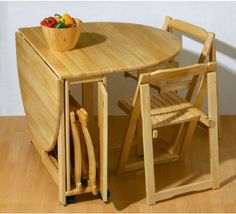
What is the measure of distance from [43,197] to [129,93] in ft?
3.44

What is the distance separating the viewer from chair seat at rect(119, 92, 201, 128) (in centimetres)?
255

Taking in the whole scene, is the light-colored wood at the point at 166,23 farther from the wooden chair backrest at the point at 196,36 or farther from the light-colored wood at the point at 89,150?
the light-colored wood at the point at 89,150

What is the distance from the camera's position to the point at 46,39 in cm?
258

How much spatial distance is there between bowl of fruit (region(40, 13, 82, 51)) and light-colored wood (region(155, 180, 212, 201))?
84 centimetres

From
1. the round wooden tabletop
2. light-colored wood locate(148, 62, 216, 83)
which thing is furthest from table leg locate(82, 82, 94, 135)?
light-colored wood locate(148, 62, 216, 83)

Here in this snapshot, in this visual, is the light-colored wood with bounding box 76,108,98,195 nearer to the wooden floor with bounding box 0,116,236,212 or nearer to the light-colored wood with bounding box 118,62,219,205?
the wooden floor with bounding box 0,116,236,212

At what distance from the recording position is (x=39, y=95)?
2.61m

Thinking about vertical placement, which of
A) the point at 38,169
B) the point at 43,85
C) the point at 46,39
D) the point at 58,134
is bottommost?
the point at 38,169

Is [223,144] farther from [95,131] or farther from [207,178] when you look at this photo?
[95,131]

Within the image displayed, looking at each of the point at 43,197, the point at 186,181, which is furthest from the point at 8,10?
the point at 186,181

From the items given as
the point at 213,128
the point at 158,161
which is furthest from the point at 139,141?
the point at 213,128

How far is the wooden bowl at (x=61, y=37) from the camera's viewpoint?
250 cm

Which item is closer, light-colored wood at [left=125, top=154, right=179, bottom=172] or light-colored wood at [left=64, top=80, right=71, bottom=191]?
light-colored wood at [left=64, top=80, right=71, bottom=191]

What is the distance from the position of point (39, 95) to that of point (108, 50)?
396mm
